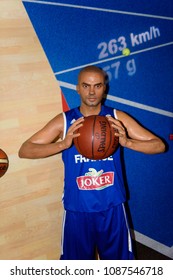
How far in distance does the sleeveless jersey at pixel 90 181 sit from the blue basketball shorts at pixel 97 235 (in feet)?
0.20

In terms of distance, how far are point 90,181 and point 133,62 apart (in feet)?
3.47

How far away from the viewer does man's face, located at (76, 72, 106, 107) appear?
193 cm

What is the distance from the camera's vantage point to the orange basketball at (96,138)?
5.86 ft

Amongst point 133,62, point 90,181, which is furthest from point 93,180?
point 133,62

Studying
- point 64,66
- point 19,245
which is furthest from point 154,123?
point 19,245

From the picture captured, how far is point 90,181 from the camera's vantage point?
2.01 m

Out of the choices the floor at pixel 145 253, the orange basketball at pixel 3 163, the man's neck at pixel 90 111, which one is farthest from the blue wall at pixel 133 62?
the orange basketball at pixel 3 163

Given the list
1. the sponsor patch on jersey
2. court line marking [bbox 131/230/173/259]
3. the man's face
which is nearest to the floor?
court line marking [bbox 131/230/173/259]

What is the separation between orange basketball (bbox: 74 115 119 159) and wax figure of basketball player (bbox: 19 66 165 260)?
177 mm

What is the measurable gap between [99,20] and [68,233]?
1.54 metres

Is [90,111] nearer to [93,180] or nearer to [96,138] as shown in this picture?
[96,138]

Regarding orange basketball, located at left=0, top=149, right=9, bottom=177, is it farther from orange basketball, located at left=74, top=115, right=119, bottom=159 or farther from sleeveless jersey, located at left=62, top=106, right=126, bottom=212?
orange basketball, located at left=74, top=115, right=119, bottom=159

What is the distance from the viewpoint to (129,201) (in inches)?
108
